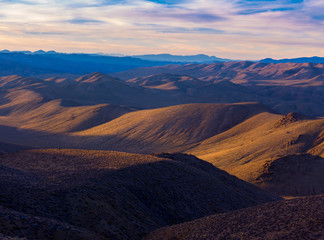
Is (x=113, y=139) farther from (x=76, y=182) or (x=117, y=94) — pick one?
(x=117, y=94)

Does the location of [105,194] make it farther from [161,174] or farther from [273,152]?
[273,152]

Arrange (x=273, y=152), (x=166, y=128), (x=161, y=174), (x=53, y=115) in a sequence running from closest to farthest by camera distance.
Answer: (x=161, y=174), (x=273, y=152), (x=166, y=128), (x=53, y=115)

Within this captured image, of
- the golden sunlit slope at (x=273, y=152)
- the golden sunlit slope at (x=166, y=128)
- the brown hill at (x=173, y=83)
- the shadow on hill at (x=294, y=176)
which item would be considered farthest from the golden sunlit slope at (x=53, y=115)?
the brown hill at (x=173, y=83)

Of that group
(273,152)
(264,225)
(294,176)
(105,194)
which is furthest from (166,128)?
(264,225)

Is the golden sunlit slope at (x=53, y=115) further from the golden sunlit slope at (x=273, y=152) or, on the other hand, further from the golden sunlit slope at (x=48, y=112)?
the golden sunlit slope at (x=273, y=152)

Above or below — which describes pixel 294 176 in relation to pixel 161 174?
below

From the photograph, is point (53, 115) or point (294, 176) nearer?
point (294, 176)

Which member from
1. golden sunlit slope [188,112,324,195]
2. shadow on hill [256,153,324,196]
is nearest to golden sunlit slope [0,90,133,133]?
golden sunlit slope [188,112,324,195]
